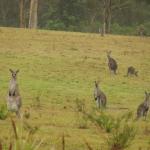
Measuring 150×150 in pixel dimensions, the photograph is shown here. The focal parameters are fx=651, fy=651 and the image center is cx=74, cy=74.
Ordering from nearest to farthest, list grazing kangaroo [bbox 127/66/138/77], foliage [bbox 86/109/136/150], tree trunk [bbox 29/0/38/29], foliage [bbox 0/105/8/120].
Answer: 1. foliage [bbox 86/109/136/150]
2. foliage [bbox 0/105/8/120]
3. grazing kangaroo [bbox 127/66/138/77]
4. tree trunk [bbox 29/0/38/29]

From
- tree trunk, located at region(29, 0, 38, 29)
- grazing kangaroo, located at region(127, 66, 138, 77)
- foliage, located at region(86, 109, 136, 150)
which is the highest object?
tree trunk, located at region(29, 0, 38, 29)

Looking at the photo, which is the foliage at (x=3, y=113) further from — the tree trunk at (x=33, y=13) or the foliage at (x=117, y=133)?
the tree trunk at (x=33, y=13)

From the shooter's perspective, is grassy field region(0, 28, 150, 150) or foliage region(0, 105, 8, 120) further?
foliage region(0, 105, 8, 120)

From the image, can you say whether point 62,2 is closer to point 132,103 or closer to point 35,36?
point 35,36

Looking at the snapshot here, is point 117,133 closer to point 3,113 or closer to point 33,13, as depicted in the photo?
point 3,113

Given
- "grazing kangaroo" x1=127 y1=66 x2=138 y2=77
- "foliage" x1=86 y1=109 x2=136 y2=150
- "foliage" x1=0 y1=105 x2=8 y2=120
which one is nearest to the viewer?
"foliage" x1=86 y1=109 x2=136 y2=150

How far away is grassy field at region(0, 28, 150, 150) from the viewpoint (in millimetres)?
13648

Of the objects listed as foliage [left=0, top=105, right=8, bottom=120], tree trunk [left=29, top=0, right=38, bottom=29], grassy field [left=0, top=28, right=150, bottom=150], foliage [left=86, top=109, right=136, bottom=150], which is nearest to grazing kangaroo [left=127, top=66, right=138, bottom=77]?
grassy field [left=0, top=28, right=150, bottom=150]

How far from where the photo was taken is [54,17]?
61344 mm

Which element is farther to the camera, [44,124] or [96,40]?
[96,40]

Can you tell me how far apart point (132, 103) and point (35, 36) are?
15447 millimetres

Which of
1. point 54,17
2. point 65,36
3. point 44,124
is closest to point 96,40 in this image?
point 65,36

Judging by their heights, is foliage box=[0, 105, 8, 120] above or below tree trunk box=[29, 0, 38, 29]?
below

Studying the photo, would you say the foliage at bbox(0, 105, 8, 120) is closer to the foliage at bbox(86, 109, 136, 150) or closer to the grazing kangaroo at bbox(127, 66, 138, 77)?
the foliage at bbox(86, 109, 136, 150)
